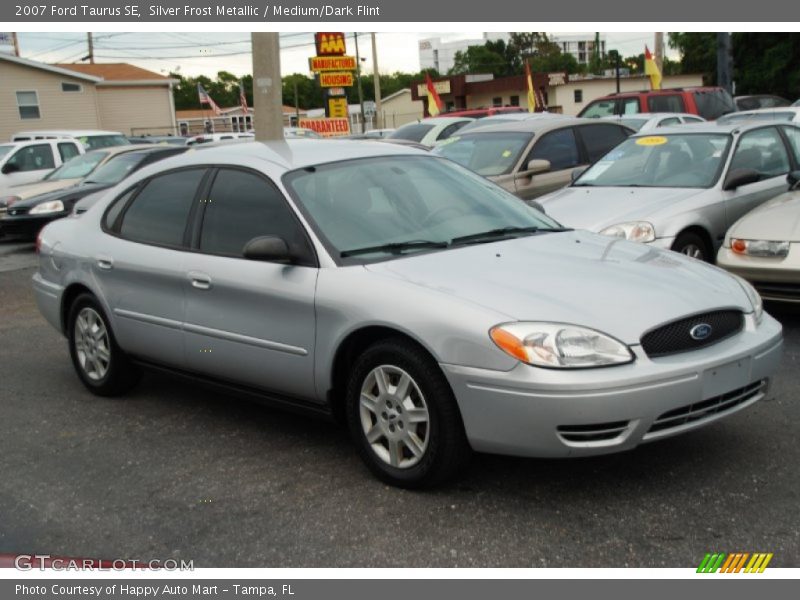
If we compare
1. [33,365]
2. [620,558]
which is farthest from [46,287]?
[620,558]

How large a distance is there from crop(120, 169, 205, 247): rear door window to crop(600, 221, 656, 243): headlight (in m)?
3.39

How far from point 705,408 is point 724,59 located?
19.9m

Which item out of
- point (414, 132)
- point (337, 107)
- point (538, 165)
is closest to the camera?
point (538, 165)

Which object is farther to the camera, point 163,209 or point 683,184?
point 683,184

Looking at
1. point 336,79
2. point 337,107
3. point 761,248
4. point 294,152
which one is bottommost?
point 761,248

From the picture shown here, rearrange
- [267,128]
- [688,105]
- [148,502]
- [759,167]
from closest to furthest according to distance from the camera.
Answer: [148,502] → [759,167] → [267,128] → [688,105]

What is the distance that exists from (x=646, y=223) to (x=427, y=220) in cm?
310

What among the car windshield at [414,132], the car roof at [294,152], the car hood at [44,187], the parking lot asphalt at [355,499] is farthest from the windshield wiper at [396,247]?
the car windshield at [414,132]

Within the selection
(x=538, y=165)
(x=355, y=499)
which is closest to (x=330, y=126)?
(x=538, y=165)

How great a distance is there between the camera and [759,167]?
336 inches

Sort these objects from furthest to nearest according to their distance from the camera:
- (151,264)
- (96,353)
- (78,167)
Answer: (78,167) < (96,353) < (151,264)

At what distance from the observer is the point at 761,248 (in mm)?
6773

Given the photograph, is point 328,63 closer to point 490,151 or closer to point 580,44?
point 490,151

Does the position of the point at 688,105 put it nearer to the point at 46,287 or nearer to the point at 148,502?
the point at 46,287
